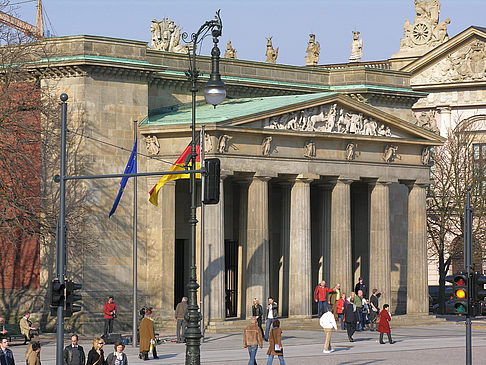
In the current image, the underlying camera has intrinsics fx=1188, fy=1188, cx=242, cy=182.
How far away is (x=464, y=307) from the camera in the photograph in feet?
109

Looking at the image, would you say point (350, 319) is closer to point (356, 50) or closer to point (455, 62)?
point (455, 62)

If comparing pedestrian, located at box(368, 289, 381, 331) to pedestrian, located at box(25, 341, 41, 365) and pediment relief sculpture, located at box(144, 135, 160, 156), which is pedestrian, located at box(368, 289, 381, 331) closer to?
pediment relief sculpture, located at box(144, 135, 160, 156)

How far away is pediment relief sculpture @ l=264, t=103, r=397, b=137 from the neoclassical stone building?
8 cm

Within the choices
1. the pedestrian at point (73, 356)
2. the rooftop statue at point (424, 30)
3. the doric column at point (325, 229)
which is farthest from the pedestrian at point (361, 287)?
the rooftop statue at point (424, 30)

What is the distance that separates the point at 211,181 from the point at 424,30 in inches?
3011

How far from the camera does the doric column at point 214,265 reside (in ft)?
192

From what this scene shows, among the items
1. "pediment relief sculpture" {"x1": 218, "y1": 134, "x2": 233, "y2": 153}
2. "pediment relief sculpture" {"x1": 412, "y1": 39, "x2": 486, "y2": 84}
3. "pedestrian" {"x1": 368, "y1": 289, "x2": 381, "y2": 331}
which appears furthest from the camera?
"pediment relief sculpture" {"x1": 412, "y1": 39, "x2": 486, "y2": 84}

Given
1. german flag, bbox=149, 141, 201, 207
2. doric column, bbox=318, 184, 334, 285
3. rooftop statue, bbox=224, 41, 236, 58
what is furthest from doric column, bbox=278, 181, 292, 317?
rooftop statue, bbox=224, 41, 236, 58

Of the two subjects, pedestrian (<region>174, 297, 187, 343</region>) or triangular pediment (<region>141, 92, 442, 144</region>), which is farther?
triangular pediment (<region>141, 92, 442, 144</region>)

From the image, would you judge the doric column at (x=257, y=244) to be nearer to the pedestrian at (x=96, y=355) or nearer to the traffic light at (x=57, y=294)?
the traffic light at (x=57, y=294)

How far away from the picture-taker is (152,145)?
60.8 m

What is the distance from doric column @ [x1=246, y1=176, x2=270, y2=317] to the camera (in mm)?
60844

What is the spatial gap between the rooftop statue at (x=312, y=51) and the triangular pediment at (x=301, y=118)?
81.8ft

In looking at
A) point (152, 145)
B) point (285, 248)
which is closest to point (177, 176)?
point (152, 145)
